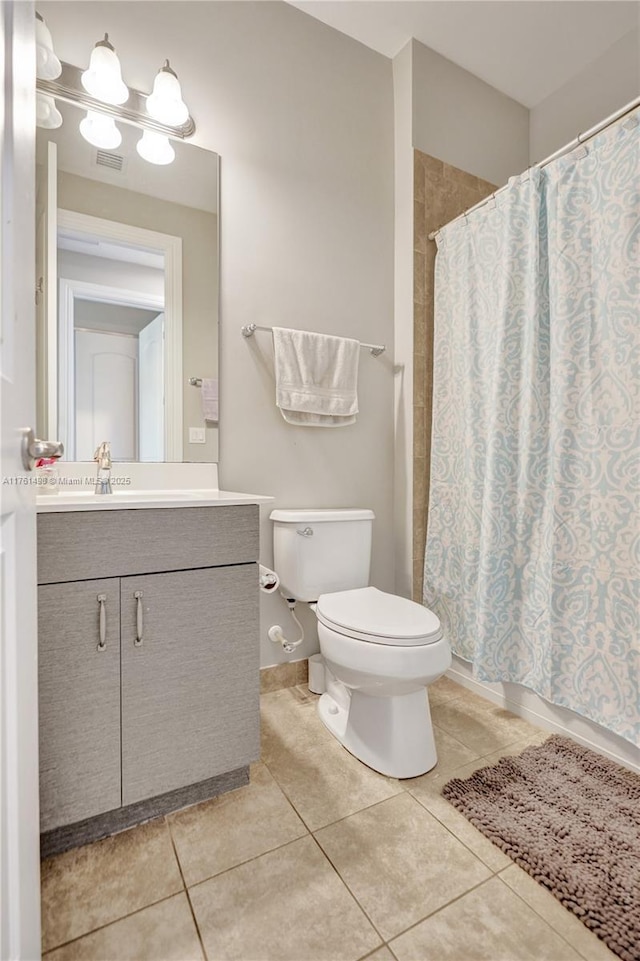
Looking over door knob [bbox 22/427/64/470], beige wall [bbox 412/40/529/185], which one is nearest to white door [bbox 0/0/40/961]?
door knob [bbox 22/427/64/470]

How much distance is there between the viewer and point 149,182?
1563 millimetres

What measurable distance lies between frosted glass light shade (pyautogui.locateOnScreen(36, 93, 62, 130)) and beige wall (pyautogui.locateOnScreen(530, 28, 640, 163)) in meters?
2.15

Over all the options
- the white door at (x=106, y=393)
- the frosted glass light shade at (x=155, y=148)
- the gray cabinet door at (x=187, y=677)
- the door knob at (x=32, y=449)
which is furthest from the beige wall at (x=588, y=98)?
the door knob at (x=32, y=449)

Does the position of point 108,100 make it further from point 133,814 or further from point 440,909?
point 440,909

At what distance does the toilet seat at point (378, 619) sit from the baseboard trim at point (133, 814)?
484 mm

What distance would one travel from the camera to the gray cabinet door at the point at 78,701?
98cm

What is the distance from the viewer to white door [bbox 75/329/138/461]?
4.85 feet

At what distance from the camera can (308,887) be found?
3.20ft

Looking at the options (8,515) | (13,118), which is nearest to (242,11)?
(13,118)

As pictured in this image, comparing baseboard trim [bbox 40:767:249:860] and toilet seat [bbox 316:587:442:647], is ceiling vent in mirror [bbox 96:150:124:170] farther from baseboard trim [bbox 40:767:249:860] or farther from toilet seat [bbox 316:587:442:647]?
baseboard trim [bbox 40:767:249:860]

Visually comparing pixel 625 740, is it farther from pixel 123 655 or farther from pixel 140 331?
pixel 140 331

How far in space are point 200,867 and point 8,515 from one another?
3.05ft

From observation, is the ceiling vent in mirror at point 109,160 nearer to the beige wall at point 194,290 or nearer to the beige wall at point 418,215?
the beige wall at point 194,290

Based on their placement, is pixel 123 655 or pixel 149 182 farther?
pixel 149 182
